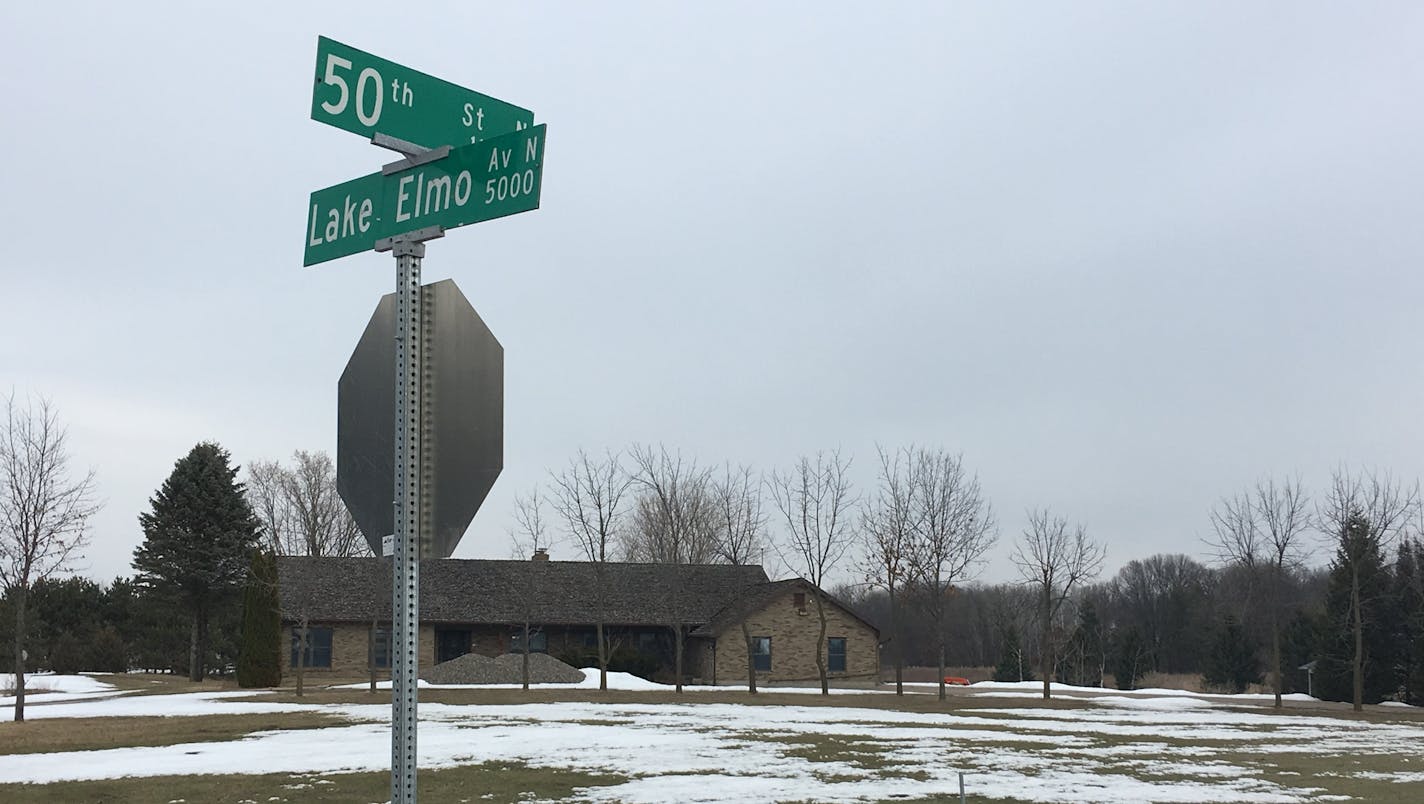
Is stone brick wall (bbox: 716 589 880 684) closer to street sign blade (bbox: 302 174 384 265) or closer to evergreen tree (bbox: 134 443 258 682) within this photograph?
evergreen tree (bbox: 134 443 258 682)

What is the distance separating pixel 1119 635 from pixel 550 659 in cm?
4111

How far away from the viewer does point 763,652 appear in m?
55.6

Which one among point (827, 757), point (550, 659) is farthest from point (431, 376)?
point (550, 659)

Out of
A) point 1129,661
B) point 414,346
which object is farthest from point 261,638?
point 414,346

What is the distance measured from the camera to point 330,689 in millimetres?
46875

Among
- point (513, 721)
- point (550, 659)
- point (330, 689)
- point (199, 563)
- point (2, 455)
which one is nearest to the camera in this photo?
point (513, 721)

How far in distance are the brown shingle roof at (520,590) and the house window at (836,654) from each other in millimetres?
4919

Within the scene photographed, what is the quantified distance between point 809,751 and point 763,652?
34.7m

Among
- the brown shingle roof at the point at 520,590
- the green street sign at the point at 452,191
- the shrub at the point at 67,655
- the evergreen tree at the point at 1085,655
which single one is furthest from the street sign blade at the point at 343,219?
the evergreen tree at the point at 1085,655

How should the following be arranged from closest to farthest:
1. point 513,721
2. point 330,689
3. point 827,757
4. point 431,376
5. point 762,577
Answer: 1. point 431,376
2. point 827,757
3. point 513,721
4. point 330,689
5. point 762,577

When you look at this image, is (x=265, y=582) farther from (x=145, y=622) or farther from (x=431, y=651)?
(x=145, y=622)

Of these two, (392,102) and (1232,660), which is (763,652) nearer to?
(1232,660)

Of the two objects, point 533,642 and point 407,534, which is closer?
point 407,534

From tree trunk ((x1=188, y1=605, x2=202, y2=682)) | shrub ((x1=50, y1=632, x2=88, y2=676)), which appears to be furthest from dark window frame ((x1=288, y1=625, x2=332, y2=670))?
shrub ((x1=50, y1=632, x2=88, y2=676))
